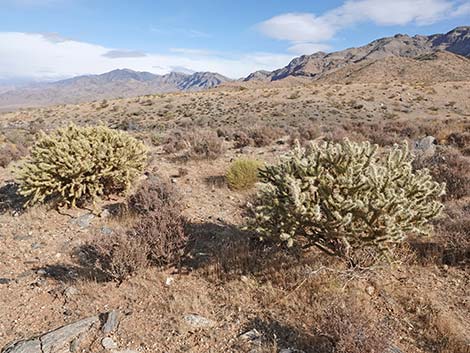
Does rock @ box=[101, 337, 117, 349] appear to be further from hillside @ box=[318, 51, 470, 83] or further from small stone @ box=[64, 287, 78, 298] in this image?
hillside @ box=[318, 51, 470, 83]

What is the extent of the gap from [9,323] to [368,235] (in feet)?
15.0

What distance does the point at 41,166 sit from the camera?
6871 millimetres

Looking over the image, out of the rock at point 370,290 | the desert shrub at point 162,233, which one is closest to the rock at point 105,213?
the desert shrub at point 162,233

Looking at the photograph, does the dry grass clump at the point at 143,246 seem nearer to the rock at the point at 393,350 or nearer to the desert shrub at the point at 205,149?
the rock at the point at 393,350

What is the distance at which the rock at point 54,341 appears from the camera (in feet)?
12.1

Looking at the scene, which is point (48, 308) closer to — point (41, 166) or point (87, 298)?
point (87, 298)

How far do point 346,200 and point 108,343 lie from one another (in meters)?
3.12

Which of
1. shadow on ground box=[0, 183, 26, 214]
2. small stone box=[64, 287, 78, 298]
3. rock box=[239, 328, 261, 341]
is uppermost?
rock box=[239, 328, 261, 341]

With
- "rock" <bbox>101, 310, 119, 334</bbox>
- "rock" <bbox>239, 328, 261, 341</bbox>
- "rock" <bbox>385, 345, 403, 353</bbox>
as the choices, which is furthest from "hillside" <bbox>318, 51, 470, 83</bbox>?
"rock" <bbox>101, 310, 119, 334</bbox>

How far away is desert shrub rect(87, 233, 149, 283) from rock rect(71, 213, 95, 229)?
171 centimetres

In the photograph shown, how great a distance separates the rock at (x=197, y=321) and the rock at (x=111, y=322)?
0.82 metres

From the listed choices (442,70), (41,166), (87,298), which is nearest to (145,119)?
(41,166)

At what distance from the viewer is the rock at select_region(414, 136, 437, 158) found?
387 inches

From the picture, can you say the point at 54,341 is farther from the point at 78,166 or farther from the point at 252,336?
the point at 78,166
